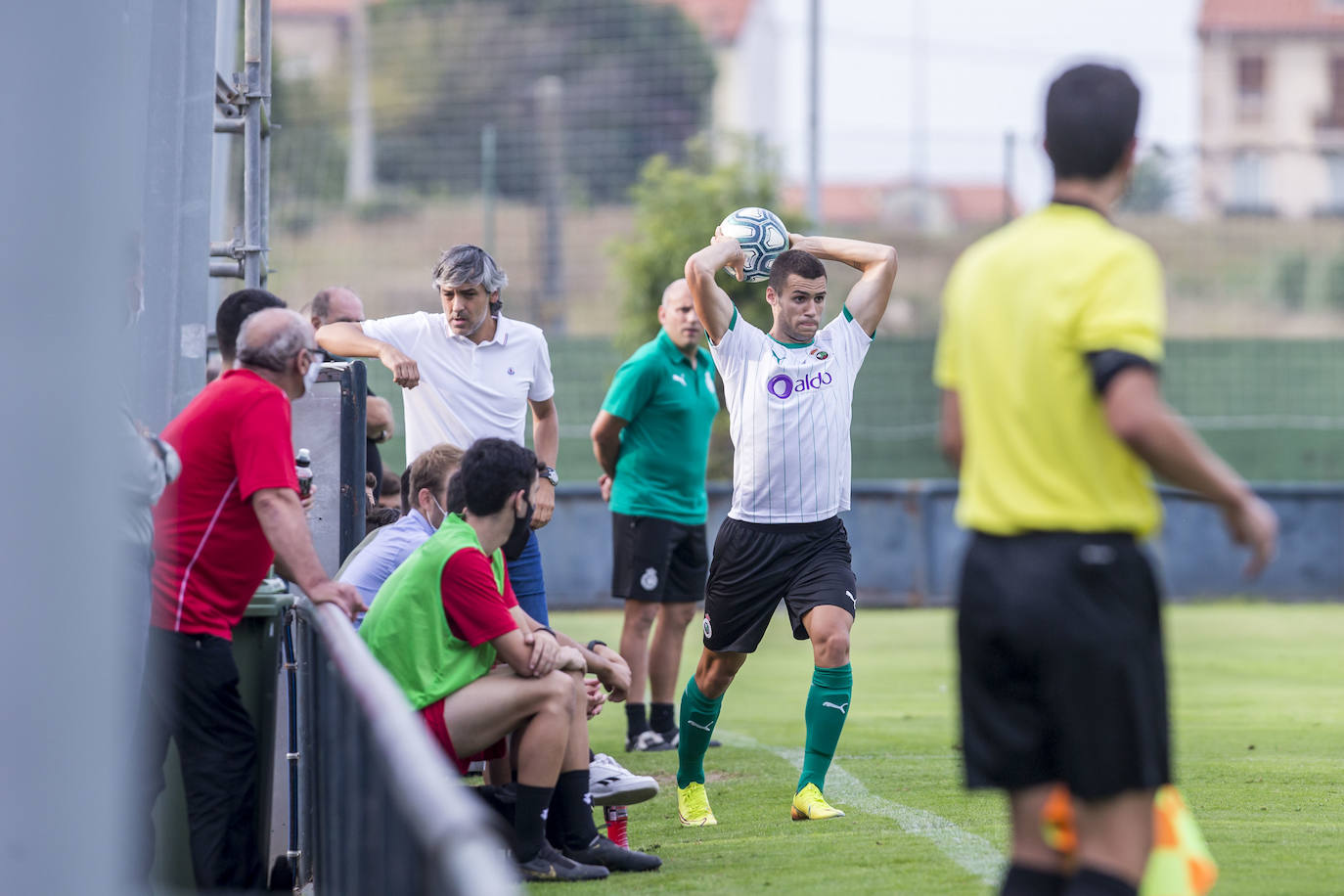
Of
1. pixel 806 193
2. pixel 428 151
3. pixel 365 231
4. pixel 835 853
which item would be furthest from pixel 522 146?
pixel 835 853

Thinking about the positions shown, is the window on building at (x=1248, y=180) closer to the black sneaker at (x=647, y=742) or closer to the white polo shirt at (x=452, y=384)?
the black sneaker at (x=647, y=742)

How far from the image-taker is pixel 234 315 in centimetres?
533

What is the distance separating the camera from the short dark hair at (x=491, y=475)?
5098 mm

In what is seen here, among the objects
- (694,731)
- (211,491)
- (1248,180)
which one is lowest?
(694,731)

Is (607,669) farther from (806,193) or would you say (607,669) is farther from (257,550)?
(806,193)

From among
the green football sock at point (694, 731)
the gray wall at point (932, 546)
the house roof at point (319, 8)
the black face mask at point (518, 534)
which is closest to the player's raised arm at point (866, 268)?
the green football sock at point (694, 731)

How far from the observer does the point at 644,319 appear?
72.0 ft

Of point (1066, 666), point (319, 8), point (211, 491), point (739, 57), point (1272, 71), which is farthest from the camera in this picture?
point (319, 8)

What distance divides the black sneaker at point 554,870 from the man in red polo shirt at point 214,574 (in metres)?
0.90

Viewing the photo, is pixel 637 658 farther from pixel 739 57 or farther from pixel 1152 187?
pixel 739 57

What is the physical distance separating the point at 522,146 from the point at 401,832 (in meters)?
27.8

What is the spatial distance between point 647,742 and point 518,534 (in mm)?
3008

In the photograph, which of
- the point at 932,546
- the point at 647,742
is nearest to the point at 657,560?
the point at 647,742

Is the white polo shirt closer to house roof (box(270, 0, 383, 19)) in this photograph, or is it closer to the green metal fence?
the green metal fence
